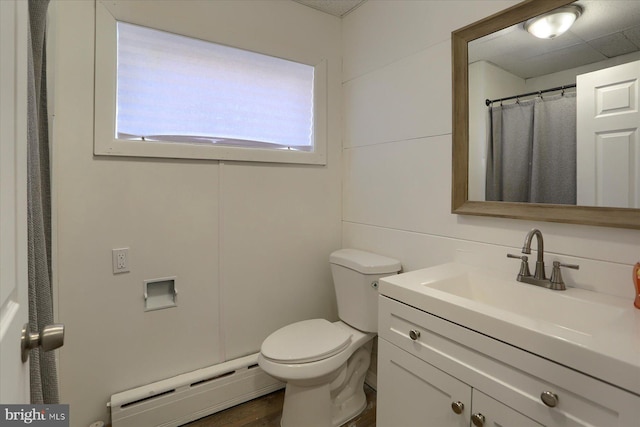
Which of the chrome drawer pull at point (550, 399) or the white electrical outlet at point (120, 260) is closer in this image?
the chrome drawer pull at point (550, 399)

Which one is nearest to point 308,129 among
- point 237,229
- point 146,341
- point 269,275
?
point 237,229

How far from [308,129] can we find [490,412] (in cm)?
175

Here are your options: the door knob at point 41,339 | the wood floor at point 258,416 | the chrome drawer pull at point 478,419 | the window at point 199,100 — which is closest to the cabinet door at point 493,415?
the chrome drawer pull at point 478,419

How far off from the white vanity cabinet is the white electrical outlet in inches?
49.0

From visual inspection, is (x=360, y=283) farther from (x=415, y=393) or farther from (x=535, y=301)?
(x=535, y=301)

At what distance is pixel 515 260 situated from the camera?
131 centimetres

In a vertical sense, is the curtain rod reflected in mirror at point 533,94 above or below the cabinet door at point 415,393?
above

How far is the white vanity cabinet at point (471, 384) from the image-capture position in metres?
0.74

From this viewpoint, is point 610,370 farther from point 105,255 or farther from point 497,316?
point 105,255

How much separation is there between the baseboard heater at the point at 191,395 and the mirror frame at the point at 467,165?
1.47m

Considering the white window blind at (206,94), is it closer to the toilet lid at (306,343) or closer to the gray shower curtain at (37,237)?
the gray shower curtain at (37,237)

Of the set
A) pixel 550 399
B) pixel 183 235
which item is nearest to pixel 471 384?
pixel 550 399

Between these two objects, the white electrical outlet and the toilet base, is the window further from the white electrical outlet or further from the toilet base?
Result: the toilet base

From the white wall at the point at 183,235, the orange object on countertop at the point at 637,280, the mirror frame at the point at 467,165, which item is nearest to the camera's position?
the orange object on countertop at the point at 637,280
